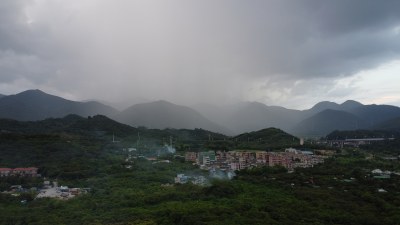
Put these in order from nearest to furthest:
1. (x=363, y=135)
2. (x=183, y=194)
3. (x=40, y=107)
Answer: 1. (x=183, y=194)
2. (x=363, y=135)
3. (x=40, y=107)

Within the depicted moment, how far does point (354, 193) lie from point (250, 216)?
24.7ft

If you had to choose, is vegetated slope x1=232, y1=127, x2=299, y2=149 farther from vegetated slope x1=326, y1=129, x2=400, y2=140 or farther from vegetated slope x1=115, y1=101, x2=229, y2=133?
vegetated slope x1=115, y1=101, x2=229, y2=133

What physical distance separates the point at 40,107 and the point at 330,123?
9543 centimetres

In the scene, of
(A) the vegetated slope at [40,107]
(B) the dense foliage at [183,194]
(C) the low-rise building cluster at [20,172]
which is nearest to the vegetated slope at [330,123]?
(A) the vegetated slope at [40,107]

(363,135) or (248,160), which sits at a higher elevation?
(363,135)

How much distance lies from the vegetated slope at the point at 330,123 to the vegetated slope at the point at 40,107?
221 ft

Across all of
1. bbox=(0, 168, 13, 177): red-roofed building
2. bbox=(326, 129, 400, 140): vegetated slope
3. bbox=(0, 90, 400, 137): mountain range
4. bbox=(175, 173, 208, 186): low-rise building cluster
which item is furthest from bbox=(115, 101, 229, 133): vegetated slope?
bbox=(175, 173, 208, 186): low-rise building cluster

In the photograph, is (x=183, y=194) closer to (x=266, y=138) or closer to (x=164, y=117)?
(x=266, y=138)

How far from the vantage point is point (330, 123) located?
145m

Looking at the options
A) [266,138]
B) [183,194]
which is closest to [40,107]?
[266,138]

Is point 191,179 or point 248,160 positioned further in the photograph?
point 248,160

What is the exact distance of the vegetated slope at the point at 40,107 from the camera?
4058 inches

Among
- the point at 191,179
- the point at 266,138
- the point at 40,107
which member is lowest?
the point at 191,179

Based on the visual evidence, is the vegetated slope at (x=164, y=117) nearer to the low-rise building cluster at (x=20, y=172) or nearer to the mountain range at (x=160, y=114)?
the mountain range at (x=160, y=114)
